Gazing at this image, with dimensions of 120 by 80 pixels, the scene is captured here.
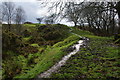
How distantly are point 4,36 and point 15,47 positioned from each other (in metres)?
2.68

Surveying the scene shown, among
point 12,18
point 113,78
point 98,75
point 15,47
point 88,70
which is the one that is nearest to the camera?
point 113,78

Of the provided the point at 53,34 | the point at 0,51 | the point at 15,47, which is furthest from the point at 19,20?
the point at 0,51

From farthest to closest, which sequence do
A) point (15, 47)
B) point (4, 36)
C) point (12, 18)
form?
1. point (12, 18)
2. point (15, 47)
3. point (4, 36)

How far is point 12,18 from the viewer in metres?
31.6

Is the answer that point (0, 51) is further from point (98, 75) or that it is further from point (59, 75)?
point (98, 75)

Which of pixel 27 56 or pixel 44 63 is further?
pixel 27 56

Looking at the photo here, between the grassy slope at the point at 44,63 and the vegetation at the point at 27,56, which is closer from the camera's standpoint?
the grassy slope at the point at 44,63

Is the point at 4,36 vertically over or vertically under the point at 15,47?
over

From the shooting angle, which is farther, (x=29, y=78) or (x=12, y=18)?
(x=12, y=18)

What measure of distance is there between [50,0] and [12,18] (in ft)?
86.7

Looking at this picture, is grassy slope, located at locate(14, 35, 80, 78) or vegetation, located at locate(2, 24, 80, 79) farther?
vegetation, located at locate(2, 24, 80, 79)

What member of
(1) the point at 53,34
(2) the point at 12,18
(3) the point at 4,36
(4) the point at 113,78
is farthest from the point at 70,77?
(2) the point at 12,18

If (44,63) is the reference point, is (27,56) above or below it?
below

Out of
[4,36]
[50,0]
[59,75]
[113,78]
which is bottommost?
[59,75]
